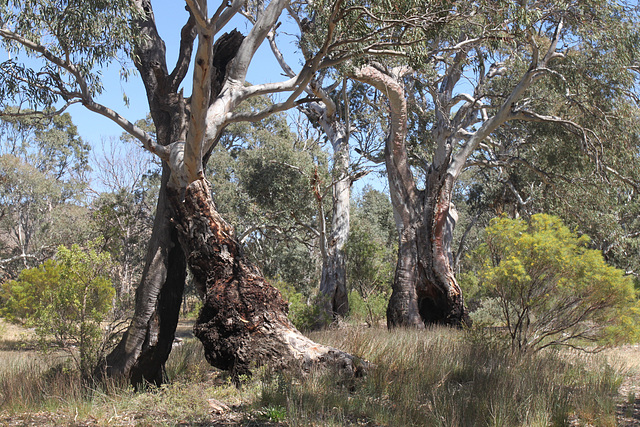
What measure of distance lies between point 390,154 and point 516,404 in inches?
324

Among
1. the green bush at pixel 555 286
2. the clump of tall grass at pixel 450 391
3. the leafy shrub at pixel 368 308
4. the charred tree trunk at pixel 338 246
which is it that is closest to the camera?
the clump of tall grass at pixel 450 391

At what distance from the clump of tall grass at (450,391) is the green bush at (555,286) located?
2.07ft

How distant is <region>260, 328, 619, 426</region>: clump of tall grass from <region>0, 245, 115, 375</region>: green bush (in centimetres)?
239

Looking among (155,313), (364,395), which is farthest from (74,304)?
(364,395)

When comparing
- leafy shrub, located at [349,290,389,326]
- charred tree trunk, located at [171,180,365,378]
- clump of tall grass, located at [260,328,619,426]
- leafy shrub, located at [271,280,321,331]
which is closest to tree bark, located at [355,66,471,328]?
leafy shrub, located at [271,280,321,331]

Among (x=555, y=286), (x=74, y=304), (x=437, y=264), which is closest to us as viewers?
(x=74, y=304)

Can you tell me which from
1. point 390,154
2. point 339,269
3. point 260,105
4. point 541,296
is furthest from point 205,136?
point 260,105

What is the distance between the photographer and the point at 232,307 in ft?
22.4

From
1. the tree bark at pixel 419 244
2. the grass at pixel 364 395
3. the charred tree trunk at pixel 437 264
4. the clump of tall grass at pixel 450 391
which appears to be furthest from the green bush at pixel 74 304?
Answer: the charred tree trunk at pixel 437 264

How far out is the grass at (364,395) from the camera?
16.1 feet

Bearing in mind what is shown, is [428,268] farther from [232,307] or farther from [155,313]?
[155,313]

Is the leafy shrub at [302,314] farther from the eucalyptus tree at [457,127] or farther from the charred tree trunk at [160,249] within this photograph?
the charred tree trunk at [160,249]

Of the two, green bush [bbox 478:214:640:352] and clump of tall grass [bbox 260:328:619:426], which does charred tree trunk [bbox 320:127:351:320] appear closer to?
green bush [bbox 478:214:640:352]

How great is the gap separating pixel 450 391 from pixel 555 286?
3157mm
